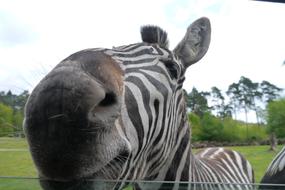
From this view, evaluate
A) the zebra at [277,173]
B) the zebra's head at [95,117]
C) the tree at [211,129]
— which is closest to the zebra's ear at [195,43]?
the zebra's head at [95,117]

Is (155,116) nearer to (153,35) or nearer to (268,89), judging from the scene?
(153,35)

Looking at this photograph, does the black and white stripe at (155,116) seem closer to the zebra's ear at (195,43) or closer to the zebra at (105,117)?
the zebra at (105,117)

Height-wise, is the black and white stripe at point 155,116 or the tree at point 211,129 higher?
the tree at point 211,129

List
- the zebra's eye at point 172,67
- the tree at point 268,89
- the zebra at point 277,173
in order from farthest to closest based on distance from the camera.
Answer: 1. the tree at point 268,89
2. the zebra at point 277,173
3. the zebra's eye at point 172,67

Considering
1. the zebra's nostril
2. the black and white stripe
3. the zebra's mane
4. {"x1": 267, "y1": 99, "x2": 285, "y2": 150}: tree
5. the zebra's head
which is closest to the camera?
the zebra's head

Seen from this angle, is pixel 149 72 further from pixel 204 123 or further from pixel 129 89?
pixel 204 123

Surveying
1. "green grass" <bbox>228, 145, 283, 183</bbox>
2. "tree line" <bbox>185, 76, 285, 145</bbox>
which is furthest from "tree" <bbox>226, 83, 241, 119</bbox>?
"green grass" <bbox>228, 145, 283, 183</bbox>

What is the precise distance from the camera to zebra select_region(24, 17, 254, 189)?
42.7 inches

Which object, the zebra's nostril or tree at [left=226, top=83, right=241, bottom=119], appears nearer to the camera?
the zebra's nostril

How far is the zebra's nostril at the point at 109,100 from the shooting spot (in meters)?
1.18

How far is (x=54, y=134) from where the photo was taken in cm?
108

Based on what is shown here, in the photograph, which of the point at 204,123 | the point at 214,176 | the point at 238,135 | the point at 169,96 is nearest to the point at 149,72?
the point at 169,96

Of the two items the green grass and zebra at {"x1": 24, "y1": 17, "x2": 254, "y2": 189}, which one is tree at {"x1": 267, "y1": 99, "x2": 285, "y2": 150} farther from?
zebra at {"x1": 24, "y1": 17, "x2": 254, "y2": 189}

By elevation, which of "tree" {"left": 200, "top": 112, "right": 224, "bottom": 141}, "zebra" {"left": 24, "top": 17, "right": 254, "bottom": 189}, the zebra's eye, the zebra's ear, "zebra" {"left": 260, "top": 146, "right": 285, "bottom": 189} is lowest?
"zebra" {"left": 260, "top": 146, "right": 285, "bottom": 189}
